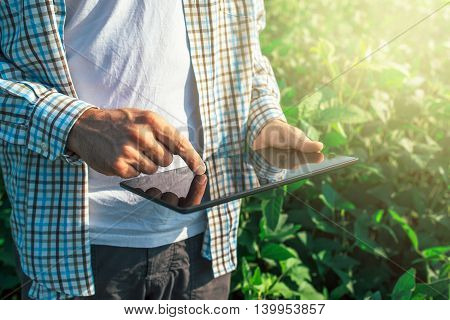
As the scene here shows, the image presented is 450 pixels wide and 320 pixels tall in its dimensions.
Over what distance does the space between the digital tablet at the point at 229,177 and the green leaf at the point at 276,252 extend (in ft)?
1.39

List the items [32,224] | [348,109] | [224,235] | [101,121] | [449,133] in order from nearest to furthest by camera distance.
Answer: [101,121] → [32,224] → [224,235] → [348,109] → [449,133]

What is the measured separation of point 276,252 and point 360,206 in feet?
1.24

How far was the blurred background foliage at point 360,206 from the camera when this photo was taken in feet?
4.98

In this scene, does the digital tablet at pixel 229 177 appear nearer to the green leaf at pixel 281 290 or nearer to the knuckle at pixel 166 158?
the knuckle at pixel 166 158

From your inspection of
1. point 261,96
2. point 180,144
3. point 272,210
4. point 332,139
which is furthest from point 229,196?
point 332,139

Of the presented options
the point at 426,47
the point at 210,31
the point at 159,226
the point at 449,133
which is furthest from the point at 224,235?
the point at 426,47

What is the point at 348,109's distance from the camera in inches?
63.4

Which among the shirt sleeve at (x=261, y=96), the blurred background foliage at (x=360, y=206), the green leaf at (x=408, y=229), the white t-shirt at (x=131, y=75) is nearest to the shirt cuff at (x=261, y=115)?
the shirt sleeve at (x=261, y=96)

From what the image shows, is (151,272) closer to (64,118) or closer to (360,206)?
(64,118)

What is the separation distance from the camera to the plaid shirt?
904 millimetres

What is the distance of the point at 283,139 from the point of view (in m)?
1.06

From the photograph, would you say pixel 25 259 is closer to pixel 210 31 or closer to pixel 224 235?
pixel 224 235

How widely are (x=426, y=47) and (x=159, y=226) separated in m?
1.62

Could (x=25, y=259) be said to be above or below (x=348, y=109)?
below
